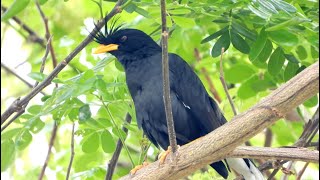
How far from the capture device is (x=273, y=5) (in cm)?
376

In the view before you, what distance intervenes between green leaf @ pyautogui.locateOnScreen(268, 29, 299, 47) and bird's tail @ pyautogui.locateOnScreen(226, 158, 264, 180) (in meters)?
0.70

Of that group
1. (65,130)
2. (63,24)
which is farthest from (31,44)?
(63,24)

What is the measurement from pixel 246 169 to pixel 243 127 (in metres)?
1.11

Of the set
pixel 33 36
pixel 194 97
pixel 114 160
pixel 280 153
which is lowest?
pixel 280 153

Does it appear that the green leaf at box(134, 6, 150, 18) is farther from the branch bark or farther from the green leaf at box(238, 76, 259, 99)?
the green leaf at box(238, 76, 259, 99)

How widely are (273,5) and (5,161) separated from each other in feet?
6.31

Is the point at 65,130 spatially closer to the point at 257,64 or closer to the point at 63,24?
the point at 63,24

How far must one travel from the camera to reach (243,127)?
331 centimetres

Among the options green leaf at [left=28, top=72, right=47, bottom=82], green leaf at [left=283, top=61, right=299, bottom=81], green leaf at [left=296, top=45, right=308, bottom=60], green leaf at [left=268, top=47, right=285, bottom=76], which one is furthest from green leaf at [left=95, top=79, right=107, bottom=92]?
green leaf at [left=296, top=45, right=308, bottom=60]

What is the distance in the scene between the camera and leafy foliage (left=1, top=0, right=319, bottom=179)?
4.02m

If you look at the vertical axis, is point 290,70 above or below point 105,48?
below

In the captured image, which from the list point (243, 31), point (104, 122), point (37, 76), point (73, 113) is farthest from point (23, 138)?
point (243, 31)

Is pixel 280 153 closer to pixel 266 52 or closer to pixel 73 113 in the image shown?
pixel 266 52

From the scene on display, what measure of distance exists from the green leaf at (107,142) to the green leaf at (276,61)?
1.01 meters
